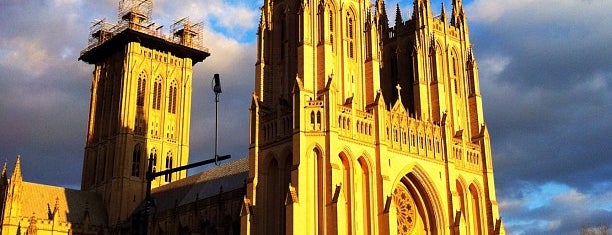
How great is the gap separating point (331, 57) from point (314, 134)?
715 cm

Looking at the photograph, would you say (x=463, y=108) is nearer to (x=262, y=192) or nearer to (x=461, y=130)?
(x=461, y=130)

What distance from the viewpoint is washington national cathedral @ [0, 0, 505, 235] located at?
48.5 metres

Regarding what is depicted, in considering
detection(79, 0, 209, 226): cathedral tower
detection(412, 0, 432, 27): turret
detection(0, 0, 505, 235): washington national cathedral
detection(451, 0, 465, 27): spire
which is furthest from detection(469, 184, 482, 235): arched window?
detection(79, 0, 209, 226): cathedral tower

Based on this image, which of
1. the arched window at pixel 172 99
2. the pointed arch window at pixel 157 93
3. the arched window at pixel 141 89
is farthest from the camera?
the arched window at pixel 172 99

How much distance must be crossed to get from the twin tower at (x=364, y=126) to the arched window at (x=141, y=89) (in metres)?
36.7

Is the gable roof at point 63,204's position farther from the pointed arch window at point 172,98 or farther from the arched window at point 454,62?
the arched window at point 454,62

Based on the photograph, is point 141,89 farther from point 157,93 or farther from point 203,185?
point 203,185

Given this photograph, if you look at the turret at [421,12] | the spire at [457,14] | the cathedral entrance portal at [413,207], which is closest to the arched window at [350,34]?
the turret at [421,12]

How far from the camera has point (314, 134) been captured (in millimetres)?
48219

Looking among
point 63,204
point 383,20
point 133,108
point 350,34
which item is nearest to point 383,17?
point 383,20

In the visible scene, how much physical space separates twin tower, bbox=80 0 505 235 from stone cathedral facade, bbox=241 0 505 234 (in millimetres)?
86

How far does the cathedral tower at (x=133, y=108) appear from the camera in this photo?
85.4 m

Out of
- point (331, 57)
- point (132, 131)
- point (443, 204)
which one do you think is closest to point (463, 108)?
point (443, 204)

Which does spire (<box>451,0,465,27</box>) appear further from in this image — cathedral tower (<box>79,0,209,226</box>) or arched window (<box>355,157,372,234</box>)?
cathedral tower (<box>79,0,209,226</box>)
